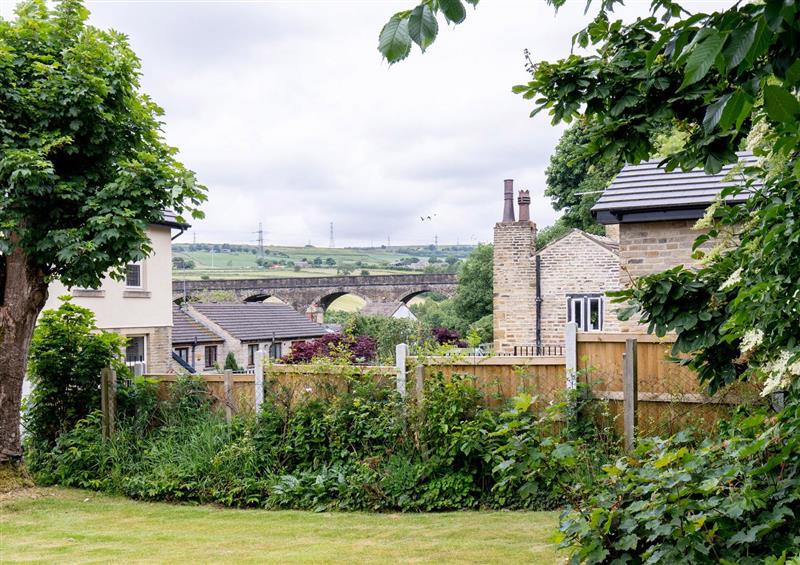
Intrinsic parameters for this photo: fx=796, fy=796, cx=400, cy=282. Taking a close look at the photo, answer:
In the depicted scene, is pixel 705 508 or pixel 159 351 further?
pixel 159 351

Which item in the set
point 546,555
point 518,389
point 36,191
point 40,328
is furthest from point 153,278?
point 546,555

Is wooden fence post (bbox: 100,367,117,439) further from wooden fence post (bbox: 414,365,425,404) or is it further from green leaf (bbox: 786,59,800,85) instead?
green leaf (bbox: 786,59,800,85)

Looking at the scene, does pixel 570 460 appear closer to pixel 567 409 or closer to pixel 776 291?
pixel 776 291

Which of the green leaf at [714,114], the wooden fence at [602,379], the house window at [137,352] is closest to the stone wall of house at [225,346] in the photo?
the house window at [137,352]

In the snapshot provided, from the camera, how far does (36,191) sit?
9812 millimetres

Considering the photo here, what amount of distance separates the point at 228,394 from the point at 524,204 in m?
15.2

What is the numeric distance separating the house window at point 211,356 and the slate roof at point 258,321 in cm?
105

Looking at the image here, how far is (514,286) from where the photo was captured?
24.1 meters

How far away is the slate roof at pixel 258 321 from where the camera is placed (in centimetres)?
3512

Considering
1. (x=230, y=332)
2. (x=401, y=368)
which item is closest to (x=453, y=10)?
(x=401, y=368)

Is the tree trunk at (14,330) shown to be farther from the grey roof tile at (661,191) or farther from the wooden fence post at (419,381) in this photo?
the grey roof tile at (661,191)

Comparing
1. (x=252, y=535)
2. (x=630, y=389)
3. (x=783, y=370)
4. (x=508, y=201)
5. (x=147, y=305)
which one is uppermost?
(x=508, y=201)

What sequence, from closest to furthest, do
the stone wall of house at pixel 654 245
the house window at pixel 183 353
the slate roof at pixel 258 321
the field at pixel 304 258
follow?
the stone wall of house at pixel 654 245
the house window at pixel 183 353
the slate roof at pixel 258 321
the field at pixel 304 258

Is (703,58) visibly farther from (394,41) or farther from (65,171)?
(65,171)
